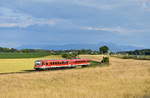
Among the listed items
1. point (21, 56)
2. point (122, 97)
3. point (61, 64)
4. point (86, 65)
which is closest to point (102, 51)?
point (21, 56)

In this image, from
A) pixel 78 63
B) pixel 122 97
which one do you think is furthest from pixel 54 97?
pixel 78 63

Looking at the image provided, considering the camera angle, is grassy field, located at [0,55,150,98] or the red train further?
the red train

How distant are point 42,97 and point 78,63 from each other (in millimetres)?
48262

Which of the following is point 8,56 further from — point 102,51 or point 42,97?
point 42,97

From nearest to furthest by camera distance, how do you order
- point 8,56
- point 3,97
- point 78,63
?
1. point 3,97
2. point 78,63
3. point 8,56

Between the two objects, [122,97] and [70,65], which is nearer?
[122,97]

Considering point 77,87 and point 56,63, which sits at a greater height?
point 56,63

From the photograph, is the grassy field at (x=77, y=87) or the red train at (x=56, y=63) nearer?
the grassy field at (x=77, y=87)

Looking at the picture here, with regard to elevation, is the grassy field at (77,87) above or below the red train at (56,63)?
below

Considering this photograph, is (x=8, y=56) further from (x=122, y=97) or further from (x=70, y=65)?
(x=122, y=97)

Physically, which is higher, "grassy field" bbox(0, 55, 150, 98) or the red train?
the red train

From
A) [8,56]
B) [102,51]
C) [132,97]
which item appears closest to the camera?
[132,97]

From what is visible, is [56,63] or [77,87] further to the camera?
[56,63]

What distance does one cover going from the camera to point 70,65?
59531mm
